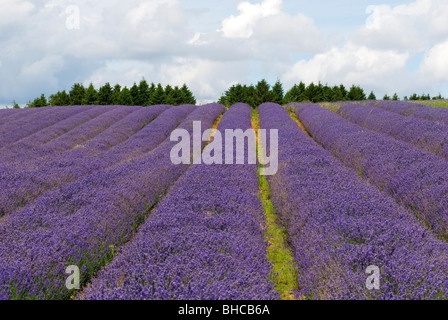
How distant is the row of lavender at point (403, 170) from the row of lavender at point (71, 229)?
3.86 meters

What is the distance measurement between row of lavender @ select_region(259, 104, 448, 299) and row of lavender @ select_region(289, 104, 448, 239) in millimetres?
663

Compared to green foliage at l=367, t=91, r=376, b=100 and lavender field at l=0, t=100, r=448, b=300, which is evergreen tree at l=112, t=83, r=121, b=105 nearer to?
lavender field at l=0, t=100, r=448, b=300

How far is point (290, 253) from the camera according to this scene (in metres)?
4.52

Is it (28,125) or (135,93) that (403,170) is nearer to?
(28,125)

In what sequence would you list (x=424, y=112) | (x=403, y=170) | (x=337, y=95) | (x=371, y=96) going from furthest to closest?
(x=371, y=96) → (x=337, y=95) → (x=424, y=112) → (x=403, y=170)

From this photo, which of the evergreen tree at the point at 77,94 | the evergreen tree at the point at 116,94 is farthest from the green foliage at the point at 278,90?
the evergreen tree at the point at 77,94

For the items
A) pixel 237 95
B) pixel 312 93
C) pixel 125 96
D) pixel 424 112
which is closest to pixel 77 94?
pixel 125 96

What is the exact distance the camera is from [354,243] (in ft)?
11.3

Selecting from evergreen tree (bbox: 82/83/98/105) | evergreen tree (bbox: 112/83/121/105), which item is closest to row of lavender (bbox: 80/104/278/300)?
evergreen tree (bbox: 112/83/121/105)

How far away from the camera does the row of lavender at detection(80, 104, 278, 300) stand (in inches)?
97.5

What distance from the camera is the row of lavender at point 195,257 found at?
2.48 m

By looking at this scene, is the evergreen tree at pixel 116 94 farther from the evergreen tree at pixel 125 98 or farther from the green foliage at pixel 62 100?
the green foliage at pixel 62 100

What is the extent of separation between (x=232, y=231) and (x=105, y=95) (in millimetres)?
32330
